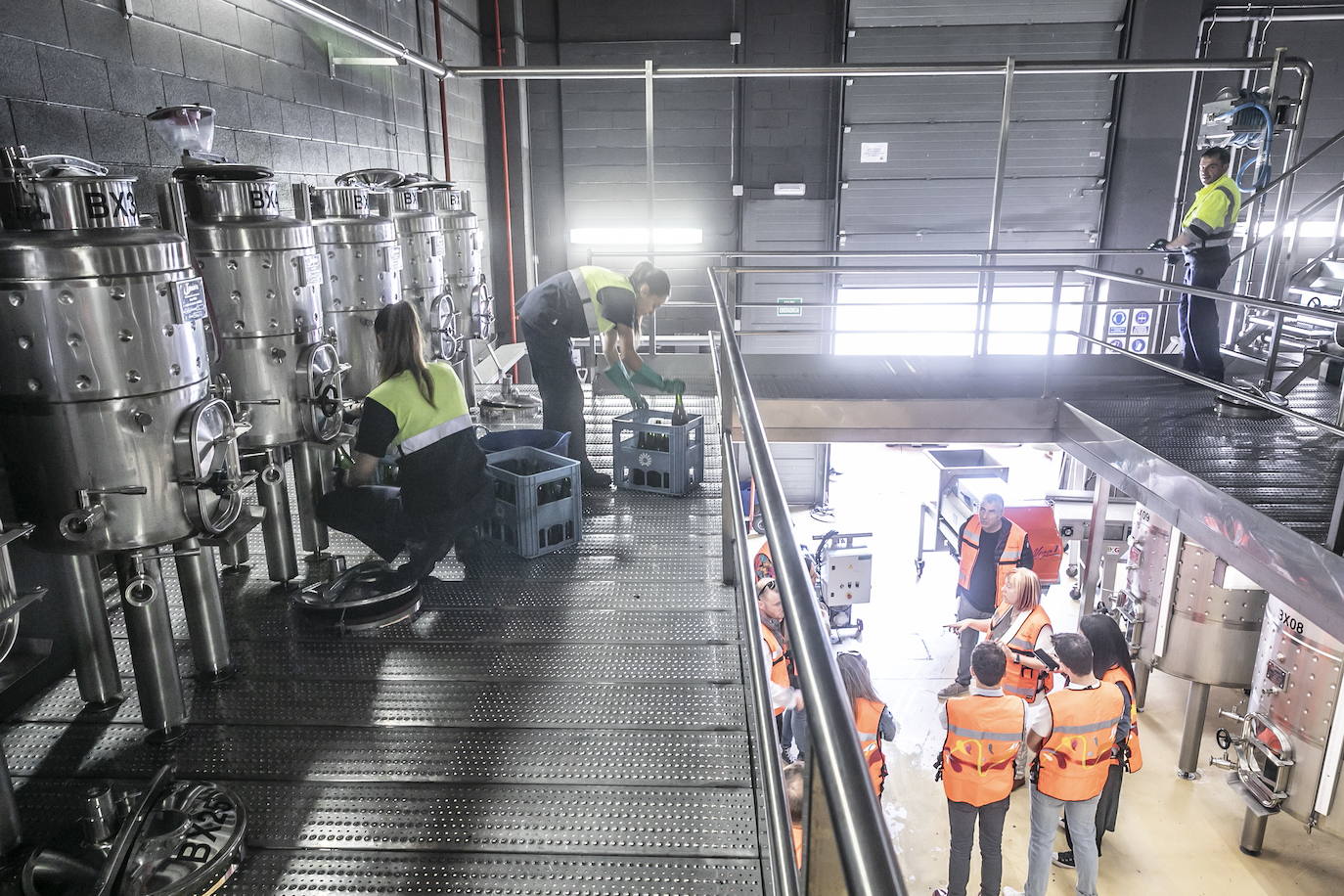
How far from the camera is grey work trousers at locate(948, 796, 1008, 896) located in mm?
5453

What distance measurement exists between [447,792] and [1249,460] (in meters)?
4.90

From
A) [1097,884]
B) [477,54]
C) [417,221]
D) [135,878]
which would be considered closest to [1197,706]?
[1097,884]

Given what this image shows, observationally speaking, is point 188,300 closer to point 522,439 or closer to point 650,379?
point 522,439

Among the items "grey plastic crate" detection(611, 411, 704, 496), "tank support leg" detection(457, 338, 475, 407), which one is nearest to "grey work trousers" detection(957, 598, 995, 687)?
"grey plastic crate" detection(611, 411, 704, 496)

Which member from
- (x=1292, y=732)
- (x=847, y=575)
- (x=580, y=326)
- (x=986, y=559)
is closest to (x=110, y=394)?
(x=580, y=326)

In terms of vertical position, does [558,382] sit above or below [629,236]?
below

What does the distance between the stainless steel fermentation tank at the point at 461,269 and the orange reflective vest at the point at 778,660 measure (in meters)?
2.89

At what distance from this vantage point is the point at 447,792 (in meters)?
2.65

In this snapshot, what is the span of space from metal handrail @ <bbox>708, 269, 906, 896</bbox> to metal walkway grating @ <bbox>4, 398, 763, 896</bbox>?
4.33ft

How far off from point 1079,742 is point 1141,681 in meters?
3.30

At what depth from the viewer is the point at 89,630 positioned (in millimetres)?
2943

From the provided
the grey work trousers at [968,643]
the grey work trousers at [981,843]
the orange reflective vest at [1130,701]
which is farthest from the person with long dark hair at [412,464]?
the grey work trousers at [968,643]

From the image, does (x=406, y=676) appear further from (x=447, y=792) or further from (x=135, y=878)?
(x=135, y=878)

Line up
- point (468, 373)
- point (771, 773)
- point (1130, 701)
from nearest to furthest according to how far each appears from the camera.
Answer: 1. point (771, 773)
2. point (1130, 701)
3. point (468, 373)
